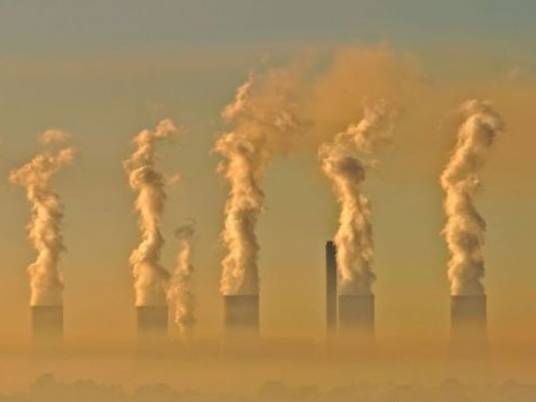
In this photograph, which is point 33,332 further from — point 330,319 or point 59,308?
point 330,319

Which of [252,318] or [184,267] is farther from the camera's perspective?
[252,318]

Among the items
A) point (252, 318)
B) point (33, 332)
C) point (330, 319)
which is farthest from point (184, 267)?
point (330, 319)

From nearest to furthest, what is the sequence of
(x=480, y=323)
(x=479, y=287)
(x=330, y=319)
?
(x=479, y=287)
(x=480, y=323)
(x=330, y=319)

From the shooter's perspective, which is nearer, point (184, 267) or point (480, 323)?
point (184, 267)

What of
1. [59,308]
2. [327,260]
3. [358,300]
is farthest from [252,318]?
[327,260]

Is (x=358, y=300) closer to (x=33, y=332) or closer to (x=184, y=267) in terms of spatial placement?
(x=184, y=267)

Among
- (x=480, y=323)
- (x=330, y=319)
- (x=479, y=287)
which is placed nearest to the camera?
(x=479, y=287)
